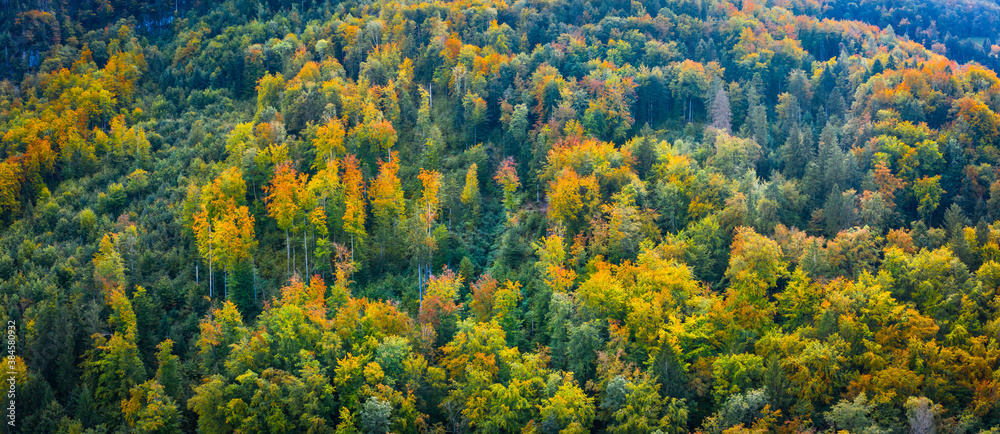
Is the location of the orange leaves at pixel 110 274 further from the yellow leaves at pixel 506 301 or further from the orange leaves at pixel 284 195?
the yellow leaves at pixel 506 301

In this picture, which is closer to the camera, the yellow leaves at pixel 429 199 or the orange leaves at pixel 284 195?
the orange leaves at pixel 284 195

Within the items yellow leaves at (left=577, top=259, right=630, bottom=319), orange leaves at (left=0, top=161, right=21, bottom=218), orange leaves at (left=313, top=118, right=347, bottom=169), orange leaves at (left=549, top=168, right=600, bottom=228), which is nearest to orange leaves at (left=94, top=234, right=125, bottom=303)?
orange leaves at (left=313, top=118, right=347, bottom=169)

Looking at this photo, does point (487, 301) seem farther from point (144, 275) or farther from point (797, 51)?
point (797, 51)

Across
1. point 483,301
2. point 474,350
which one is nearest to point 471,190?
point 483,301

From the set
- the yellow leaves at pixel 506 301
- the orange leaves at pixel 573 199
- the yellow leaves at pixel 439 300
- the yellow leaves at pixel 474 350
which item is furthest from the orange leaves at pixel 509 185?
the yellow leaves at pixel 474 350

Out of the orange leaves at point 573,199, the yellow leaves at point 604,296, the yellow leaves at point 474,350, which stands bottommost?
the yellow leaves at point 474,350

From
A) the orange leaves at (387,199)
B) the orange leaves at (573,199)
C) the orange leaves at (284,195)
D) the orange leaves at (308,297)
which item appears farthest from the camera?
the orange leaves at (387,199)

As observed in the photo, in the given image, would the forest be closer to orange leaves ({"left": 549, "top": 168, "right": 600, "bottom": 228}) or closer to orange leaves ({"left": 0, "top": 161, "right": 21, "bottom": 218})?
orange leaves ({"left": 0, "top": 161, "right": 21, "bottom": 218})

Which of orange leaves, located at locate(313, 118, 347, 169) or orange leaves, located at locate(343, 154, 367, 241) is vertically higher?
orange leaves, located at locate(313, 118, 347, 169)

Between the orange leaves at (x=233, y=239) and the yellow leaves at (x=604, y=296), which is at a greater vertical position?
the yellow leaves at (x=604, y=296)

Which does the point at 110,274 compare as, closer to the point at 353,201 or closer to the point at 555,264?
the point at 353,201
